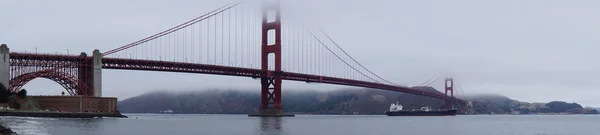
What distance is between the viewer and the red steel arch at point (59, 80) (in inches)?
2672

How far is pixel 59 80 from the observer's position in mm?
69625

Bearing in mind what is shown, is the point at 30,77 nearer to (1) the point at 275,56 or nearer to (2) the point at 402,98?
(1) the point at 275,56

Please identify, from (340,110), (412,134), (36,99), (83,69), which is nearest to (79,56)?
(83,69)

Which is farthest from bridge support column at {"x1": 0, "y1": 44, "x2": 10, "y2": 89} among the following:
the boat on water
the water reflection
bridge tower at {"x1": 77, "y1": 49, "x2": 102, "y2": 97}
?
the boat on water

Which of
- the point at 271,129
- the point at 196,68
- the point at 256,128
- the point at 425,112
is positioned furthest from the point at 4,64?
the point at 425,112

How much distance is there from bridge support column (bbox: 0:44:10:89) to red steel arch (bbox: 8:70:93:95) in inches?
83.7

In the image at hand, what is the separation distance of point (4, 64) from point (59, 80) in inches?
242

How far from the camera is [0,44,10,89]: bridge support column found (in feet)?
212

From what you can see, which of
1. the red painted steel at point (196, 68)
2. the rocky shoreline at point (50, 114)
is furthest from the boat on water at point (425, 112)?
the rocky shoreline at point (50, 114)

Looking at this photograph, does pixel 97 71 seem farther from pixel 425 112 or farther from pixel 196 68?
pixel 425 112

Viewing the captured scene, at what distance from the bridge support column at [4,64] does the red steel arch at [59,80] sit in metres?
2.13

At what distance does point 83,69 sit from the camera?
230 feet

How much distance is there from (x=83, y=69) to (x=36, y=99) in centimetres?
530

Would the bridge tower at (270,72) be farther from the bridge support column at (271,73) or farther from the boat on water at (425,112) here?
the boat on water at (425,112)
